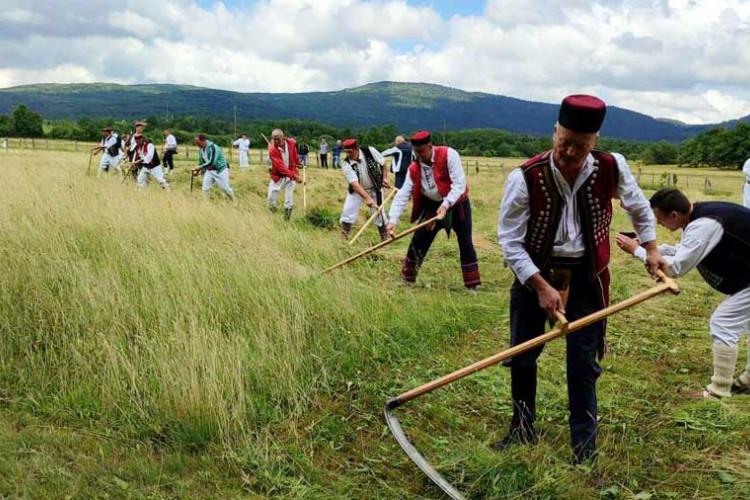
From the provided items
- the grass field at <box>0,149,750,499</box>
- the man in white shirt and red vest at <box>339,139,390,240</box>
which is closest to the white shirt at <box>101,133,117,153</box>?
the man in white shirt and red vest at <box>339,139,390,240</box>

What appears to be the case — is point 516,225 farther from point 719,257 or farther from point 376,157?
point 376,157

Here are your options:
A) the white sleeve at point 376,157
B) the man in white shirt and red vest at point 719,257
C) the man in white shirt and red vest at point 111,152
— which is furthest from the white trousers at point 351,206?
the man in white shirt and red vest at point 111,152

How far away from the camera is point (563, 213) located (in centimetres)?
279

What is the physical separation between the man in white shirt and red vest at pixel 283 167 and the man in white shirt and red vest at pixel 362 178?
2002 millimetres

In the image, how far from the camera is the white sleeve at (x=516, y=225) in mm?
2770

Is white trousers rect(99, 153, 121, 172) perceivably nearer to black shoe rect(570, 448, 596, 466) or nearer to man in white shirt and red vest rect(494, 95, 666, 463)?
man in white shirt and red vest rect(494, 95, 666, 463)

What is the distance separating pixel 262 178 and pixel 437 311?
1068cm

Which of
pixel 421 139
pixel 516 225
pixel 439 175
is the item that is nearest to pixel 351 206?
pixel 439 175

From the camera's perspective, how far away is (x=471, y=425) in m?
3.56

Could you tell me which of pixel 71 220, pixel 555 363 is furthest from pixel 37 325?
pixel 555 363

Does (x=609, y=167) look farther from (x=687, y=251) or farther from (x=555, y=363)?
(x=555, y=363)

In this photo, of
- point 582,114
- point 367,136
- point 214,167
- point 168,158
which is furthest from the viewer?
point 367,136

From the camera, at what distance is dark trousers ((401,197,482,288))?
21.3 feet

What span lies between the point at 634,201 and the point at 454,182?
11.2 ft
